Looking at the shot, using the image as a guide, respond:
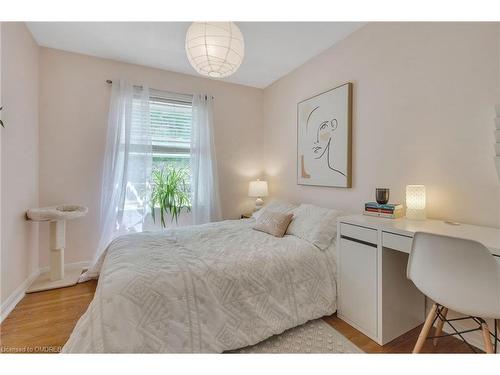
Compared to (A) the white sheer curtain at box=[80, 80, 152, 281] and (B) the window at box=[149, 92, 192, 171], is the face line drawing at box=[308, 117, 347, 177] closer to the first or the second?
(B) the window at box=[149, 92, 192, 171]

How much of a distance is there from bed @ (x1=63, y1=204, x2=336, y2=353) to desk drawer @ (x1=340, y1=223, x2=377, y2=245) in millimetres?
271

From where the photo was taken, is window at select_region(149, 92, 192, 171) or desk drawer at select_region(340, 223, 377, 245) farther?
window at select_region(149, 92, 192, 171)

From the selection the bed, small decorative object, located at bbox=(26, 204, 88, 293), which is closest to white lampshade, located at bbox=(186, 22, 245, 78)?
the bed

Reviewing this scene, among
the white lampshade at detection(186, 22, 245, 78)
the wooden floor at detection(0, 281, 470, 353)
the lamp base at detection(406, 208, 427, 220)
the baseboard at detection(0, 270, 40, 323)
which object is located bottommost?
the wooden floor at detection(0, 281, 470, 353)

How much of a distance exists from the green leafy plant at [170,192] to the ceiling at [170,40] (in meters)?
1.42

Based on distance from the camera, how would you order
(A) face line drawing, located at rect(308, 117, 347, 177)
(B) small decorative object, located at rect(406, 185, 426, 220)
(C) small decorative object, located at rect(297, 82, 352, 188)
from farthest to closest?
(A) face line drawing, located at rect(308, 117, 347, 177)
(C) small decorative object, located at rect(297, 82, 352, 188)
(B) small decorative object, located at rect(406, 185, 426, 220)

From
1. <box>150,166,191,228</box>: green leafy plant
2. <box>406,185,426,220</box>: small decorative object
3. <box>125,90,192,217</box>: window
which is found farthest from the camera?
<box>150,166,191,228</box>: green leafy plant

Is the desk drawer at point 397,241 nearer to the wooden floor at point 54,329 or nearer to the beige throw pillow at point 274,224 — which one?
the wooden floor at point 54,329

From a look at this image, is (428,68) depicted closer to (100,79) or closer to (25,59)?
(100,79)

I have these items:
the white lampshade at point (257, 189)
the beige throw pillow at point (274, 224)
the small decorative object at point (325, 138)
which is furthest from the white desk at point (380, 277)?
the white lampshade at point (257, 189)

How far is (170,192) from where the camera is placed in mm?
3123

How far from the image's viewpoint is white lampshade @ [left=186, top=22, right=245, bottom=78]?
1567 millimetres

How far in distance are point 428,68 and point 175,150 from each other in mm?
2880

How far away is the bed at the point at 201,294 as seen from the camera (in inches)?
44.6
